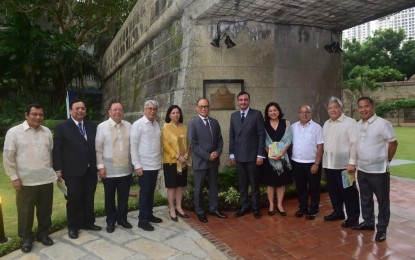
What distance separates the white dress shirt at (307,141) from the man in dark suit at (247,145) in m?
0.51

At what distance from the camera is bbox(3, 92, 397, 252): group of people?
4020 millimetres

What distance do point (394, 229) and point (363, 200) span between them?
2.02 feet

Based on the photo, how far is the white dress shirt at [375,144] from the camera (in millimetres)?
4059

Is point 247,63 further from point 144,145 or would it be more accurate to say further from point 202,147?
point 144,145

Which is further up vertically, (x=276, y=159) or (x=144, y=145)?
(x=144, y=145)

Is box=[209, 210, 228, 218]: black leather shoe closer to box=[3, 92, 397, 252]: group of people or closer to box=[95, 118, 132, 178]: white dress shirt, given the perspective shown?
box=[3, 92, 397, 252]: group of people

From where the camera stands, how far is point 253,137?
4.95m

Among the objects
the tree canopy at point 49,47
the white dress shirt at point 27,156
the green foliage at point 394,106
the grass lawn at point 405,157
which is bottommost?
the grass lawn at point 405,157

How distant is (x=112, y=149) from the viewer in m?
4.44

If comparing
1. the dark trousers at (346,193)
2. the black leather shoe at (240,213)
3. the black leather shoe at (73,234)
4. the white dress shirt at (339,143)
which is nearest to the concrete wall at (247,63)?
the black leather shoe at (240,213)

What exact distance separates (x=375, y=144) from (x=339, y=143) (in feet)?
1.70

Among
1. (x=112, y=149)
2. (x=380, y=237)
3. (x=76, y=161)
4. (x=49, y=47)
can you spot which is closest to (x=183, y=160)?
(x=112, y=149)

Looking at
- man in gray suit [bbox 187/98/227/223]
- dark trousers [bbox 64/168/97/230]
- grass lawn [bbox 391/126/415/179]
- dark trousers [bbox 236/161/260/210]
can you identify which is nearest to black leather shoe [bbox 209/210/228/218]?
man in gray suit [bbox 187/98/227/223]

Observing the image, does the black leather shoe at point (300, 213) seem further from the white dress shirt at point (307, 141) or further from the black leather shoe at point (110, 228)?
the black leather shoe at point (110, 228)
